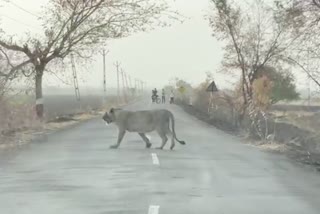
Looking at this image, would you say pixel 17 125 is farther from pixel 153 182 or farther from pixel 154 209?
pixel 154 209

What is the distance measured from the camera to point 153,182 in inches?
491

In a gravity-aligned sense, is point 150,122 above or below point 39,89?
below

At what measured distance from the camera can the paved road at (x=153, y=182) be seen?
9.78 meters

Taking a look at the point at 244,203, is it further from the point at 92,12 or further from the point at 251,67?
the point at 251,67

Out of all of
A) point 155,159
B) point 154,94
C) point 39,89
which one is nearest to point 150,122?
point 155,159

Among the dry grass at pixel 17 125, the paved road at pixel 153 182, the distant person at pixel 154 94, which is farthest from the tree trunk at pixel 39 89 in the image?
the distant person at pixel 154 94

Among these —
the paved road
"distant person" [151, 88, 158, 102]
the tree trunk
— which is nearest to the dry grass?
the tree trunk

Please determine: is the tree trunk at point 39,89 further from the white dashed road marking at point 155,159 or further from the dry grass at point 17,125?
the white dashed road marking at point 155,159

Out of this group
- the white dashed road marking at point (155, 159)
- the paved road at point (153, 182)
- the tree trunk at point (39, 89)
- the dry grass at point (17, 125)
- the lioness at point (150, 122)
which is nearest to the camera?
the paved road at point (153, 182)

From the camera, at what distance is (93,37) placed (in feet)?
126

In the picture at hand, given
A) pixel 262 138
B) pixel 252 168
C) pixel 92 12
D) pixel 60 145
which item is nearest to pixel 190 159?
pixel 252 168

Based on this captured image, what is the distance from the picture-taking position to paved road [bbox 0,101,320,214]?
32.1 feet

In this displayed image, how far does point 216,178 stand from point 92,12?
25771mm

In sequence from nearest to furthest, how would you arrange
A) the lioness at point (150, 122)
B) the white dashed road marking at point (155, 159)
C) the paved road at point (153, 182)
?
the paved road at point (153, 182), the white dashed road marking at point (155, 159), the lioness at point (150, 122)
